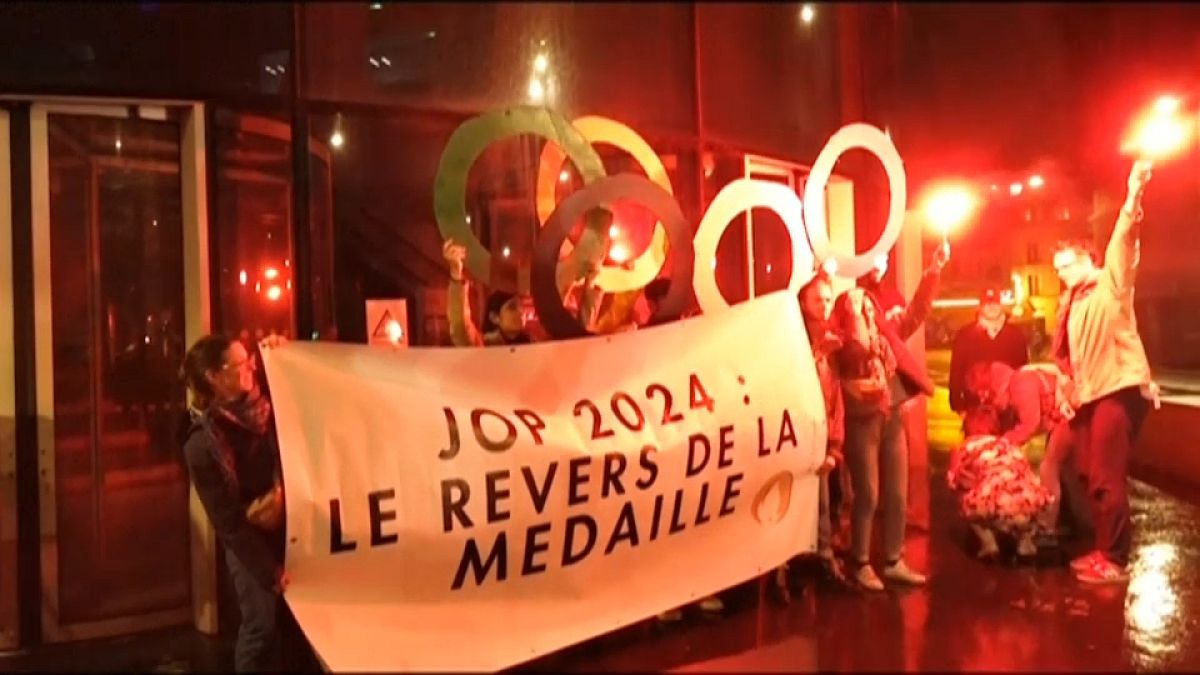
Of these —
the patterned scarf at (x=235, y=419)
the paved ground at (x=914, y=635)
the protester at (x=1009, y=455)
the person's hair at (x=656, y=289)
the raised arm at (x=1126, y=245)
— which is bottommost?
the paved ground at (x=914, y=635)

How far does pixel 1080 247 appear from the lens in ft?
23.4

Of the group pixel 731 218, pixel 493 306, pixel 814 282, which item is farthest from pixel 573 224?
pixel 814 282

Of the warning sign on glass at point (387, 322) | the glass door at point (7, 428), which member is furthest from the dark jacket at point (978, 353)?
the glass door at point (7, 428)

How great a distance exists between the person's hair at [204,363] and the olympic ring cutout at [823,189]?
10.8ft

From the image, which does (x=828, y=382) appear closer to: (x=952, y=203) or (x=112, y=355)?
(x=952, y=203)

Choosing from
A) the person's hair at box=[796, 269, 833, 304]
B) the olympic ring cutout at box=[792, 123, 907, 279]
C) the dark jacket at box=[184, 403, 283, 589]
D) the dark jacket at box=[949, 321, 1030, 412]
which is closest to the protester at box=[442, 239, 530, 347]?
the dark jacket at box=[184, 403, 283, 589]

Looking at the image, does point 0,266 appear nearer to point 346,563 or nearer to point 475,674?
point 346,563

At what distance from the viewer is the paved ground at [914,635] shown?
5516 mm

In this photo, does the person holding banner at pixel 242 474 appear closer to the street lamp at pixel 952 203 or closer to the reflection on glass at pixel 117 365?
the reflection on glass at pixel 117 365

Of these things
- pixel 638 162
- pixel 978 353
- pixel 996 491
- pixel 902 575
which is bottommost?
pixel 902 575

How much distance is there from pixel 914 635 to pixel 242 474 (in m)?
3.18

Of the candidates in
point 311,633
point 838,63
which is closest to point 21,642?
point 311,633

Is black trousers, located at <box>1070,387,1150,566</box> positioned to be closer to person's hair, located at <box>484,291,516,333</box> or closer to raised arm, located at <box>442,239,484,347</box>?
person's hair, located at <box>484,291,516,333</box>

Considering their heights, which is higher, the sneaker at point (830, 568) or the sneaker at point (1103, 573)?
the sneaker at point (830, 568)
